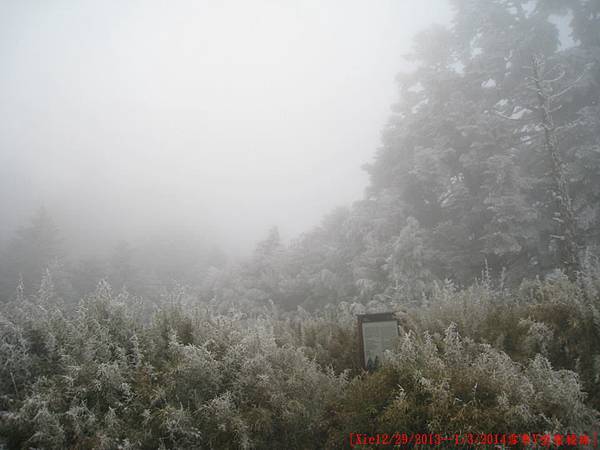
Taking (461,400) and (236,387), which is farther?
(236,387)

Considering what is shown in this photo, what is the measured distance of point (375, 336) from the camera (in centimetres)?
535

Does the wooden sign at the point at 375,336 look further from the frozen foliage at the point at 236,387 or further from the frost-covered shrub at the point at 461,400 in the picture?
the frost-covered shrub at the point at 461,400

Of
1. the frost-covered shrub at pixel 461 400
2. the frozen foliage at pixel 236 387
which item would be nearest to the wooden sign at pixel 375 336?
the frozen foliage at pixel 236 387

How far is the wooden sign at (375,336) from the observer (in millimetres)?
5227

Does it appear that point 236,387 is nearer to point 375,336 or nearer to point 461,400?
point 461,400

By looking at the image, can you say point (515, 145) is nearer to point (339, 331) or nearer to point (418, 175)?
point (418, 175)

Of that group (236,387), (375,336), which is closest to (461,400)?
(375,336)

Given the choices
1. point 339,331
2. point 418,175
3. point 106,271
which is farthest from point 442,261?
point 106,271

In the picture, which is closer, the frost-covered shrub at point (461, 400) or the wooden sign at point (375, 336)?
the frost-covered shrub at point (461, 400)

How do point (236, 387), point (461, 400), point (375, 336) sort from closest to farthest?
point (461, 400) < point (236, 387) < point (375, 336)

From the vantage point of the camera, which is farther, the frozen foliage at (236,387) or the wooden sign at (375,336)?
the wooden sign at (375,336)

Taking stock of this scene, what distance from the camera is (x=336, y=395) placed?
4.06 meters

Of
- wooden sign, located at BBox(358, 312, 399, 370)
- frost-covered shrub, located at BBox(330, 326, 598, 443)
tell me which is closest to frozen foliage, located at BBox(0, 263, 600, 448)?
frost-covered shrub, located at BBox(330, 326, 598, 443)

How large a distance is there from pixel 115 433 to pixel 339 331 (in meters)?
4.35
